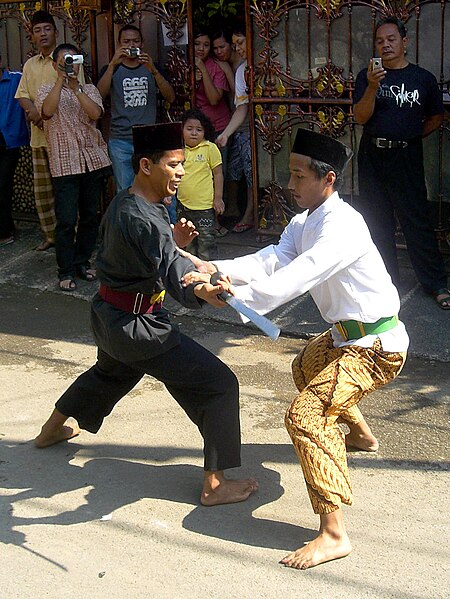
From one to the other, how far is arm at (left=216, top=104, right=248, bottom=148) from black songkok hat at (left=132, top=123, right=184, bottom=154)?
150 inches

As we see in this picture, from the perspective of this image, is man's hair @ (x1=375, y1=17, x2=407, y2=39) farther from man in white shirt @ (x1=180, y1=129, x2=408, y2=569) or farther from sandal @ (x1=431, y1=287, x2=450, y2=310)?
man in white shirt @ (x1=180, y1=129, x2=408, y2=569)

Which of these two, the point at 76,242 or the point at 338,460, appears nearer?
the point at 338,460

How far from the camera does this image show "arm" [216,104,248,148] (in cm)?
807

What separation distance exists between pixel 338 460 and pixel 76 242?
466 cm

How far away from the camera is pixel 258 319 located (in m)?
3.80

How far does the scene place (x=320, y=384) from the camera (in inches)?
161

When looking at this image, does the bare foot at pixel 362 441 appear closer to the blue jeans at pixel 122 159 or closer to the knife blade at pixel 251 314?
the knife blade at pixel 251 314

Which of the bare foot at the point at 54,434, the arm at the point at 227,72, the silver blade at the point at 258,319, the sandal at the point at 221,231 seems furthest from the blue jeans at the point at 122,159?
the silver blade at the point at 258,319

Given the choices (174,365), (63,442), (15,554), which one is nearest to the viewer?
(15,554)

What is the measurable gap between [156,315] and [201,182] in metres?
3.26

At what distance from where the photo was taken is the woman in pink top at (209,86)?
8219 millimetres

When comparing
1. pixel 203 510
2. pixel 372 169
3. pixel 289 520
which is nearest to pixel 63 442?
pixel 203 510

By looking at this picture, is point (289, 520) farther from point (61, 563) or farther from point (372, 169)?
point (372, 169)

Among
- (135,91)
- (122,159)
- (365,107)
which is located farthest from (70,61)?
(365,107)
